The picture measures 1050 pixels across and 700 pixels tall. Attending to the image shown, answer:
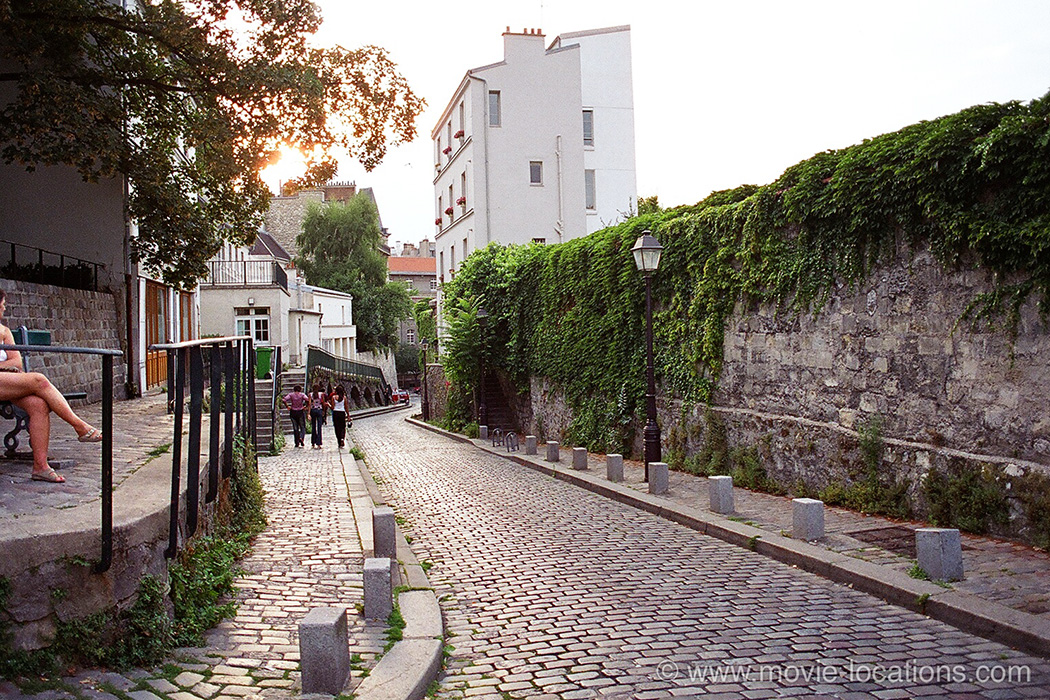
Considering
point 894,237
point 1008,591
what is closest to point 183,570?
point 1008,591

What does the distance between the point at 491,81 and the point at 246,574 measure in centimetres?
2868

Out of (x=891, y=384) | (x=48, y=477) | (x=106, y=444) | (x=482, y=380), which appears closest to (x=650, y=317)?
(x=891, y=384)

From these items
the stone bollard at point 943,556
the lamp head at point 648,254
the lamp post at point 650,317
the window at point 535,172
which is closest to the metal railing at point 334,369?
the window at point 535,172

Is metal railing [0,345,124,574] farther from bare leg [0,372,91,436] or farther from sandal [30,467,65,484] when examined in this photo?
sandal [30,467,65,484]

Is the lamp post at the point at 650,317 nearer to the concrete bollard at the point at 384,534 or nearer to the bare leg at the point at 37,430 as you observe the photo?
the concrete bollard at the point at 384,534

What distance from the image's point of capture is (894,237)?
885cm

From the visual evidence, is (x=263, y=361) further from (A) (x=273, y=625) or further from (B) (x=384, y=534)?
(A) (x=273, y=625)

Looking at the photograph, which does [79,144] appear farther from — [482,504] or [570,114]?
[570,114]

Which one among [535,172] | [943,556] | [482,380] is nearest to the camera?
[943,556]

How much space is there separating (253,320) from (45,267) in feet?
70.3

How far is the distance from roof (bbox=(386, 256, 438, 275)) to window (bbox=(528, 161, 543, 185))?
55834 mm

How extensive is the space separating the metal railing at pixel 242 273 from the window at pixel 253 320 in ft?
3.51

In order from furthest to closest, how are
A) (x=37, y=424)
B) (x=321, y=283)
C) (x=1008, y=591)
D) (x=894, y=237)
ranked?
(x=321, y=283) < (x=894, y=237) < (x=1008, y=591) < (x=37, y=424)

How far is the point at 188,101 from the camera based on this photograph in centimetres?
1455
